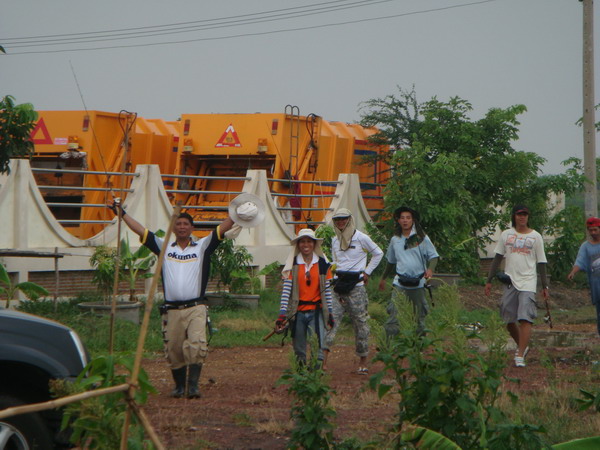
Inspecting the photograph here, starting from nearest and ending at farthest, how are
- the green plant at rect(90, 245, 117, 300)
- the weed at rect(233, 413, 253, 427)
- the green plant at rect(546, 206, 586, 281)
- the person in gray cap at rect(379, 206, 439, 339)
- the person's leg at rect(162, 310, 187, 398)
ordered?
the weed at rect(233, 413, 253, 427)
the person's leg at rect(162, 310, 187, 398)
the person in gray cap at rect(379, 206, 439, 339)
the green plant at rect(90, 245, 117, 300)
the green plant at rect(546, 206, 586, 281)

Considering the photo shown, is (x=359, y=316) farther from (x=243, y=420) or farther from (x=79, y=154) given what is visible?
(x=79, y=154)

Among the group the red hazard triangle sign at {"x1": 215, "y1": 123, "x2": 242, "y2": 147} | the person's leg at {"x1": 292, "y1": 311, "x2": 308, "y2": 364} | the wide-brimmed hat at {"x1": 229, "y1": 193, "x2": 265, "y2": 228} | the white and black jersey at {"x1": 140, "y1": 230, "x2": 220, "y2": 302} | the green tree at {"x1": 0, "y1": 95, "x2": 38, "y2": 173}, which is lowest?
the person's leg at {"x1": 292, "y1": 311, "x2": 308, "y2": 364}

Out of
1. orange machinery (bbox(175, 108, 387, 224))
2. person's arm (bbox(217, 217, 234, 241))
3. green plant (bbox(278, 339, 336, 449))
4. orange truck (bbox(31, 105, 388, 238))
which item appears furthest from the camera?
orange machinery (bbox(175, 108, 387, 224))

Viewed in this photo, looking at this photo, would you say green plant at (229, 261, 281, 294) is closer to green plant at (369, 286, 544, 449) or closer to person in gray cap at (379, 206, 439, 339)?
person in gray cap at (379, 206, 439, 339)

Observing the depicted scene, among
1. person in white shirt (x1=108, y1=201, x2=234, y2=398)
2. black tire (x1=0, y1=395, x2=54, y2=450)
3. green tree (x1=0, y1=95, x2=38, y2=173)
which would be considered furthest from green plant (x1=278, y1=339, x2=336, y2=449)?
green tree (x1=0, y1=95, x2=38, y2=173)

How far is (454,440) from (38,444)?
89.2 inches

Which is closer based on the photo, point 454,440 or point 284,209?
point 454,440

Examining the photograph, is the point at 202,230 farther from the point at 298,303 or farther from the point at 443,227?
the point at 298,303

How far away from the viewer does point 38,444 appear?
5793 mm

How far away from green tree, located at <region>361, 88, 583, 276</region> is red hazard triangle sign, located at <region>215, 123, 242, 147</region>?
3.31 meters

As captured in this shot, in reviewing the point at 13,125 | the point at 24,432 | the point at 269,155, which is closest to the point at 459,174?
the point at 269,155

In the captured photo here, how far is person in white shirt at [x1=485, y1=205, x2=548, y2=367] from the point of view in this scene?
37.8 feet

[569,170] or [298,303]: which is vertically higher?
[569,170]

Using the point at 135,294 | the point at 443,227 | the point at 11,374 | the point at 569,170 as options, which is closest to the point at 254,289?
the point at 135,294
